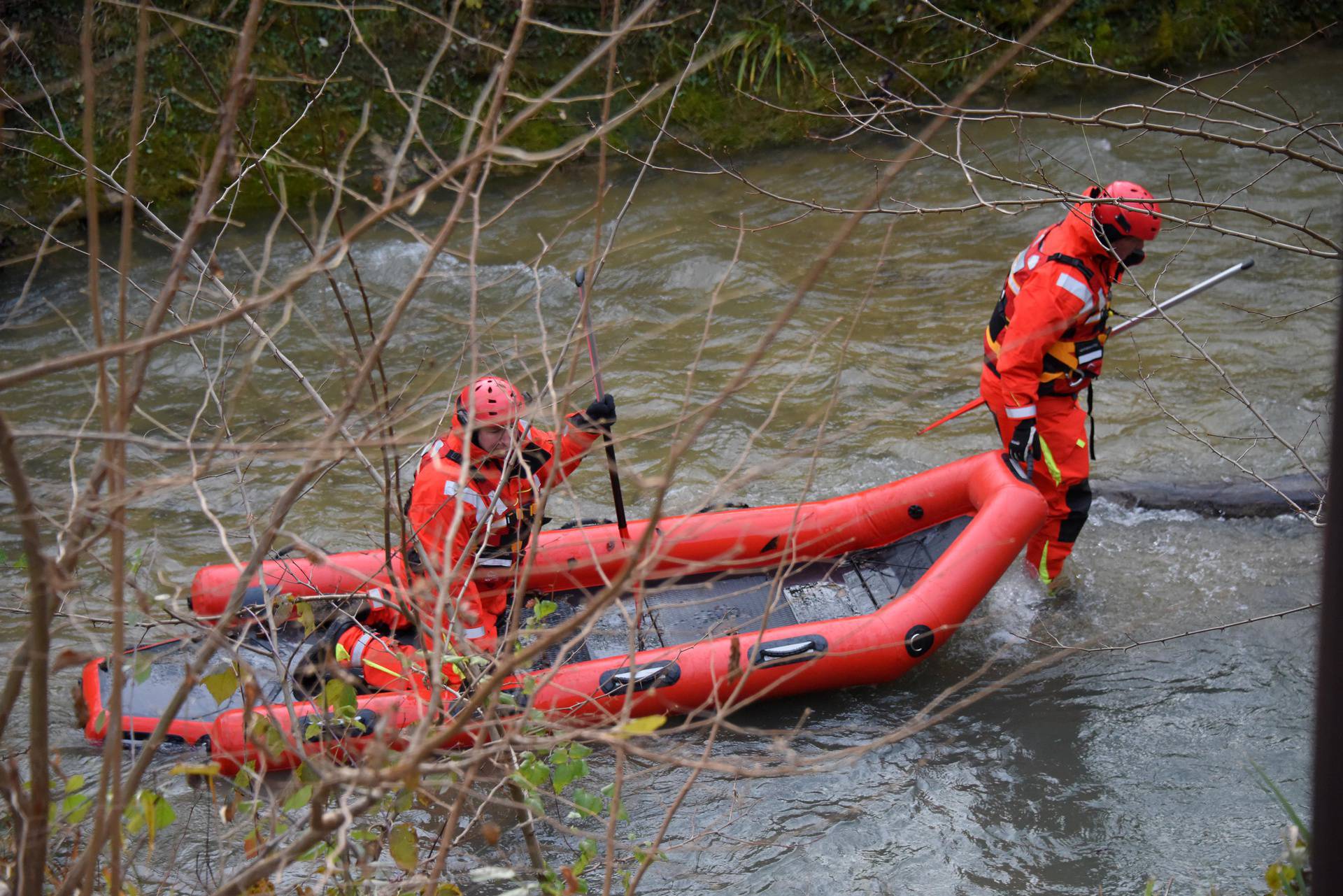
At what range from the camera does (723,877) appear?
388cm

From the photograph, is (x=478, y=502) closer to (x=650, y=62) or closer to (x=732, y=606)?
(x=732, y=606)

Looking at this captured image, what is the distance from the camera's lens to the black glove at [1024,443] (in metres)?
4.77

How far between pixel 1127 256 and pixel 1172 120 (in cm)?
625

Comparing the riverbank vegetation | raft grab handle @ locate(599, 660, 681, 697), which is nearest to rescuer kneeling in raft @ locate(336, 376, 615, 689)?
raft grab handle @ locate(599, 660, 681, 697)

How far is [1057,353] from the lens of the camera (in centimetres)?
482

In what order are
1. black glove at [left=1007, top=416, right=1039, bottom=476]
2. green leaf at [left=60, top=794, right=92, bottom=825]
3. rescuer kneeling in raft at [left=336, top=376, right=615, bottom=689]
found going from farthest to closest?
black glove at [left=1007, top=416, right=1039, bottom=476], rescuer kneeling in raft at [left=336, top=376, right=615, bottom=689], green leaf at [left=60, top=794, right=92, bottom=825]

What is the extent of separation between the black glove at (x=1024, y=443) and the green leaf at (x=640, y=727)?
3446mm

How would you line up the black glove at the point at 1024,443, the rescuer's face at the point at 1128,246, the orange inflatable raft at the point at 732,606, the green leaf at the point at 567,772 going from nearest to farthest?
the green leaf at the point at 567,772 → the orange inflatable raft at the point at 732,606 → the rescuer's face at the point at 1128,246 → the black glove at the point at 1024,443

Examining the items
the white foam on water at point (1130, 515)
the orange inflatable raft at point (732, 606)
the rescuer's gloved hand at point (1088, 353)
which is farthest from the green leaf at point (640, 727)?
the white foam on water at point (1130, 515)

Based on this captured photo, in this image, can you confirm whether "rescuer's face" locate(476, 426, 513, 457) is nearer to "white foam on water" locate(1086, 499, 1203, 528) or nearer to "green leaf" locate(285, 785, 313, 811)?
"green leaf" locate(285, 785, 313, 811)

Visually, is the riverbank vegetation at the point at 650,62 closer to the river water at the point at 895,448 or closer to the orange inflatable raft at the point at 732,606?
the river water at the point at 895,448

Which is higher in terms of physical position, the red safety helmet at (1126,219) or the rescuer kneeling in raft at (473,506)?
the red safety helmet at (1126,219)

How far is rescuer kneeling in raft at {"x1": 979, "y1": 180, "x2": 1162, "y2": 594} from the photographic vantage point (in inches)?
180

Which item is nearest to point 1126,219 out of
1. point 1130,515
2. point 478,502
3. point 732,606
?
point 1130,515
